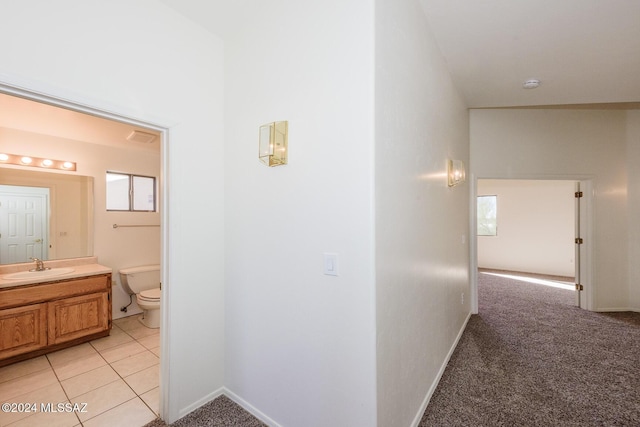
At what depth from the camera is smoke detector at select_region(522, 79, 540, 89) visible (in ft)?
9.58

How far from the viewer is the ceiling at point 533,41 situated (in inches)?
73.9

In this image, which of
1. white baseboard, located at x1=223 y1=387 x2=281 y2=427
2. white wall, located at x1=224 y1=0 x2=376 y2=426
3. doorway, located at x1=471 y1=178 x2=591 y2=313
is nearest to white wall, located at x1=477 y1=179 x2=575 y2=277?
doorway, located at x1=471 y1=178 x2=591 y2=313

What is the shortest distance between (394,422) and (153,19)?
2.86 metres

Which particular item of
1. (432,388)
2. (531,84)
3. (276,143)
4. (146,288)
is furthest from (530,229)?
(146,288)

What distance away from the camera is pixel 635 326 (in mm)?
3510

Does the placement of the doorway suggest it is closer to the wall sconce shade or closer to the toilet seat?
the wall sconce shade

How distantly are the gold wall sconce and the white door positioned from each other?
3.24m

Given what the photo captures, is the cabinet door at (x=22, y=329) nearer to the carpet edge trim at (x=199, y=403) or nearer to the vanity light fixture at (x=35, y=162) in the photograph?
the vanity light fixture at (x=35, y=162)

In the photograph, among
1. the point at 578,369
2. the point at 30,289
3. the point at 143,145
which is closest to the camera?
the point at 578,369

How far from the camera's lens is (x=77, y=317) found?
2.99m

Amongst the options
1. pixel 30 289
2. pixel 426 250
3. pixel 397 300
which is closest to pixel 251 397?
pixel 397 300

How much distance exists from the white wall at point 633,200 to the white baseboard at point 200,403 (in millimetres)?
5844

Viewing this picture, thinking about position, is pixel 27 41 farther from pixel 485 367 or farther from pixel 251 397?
pixel 485 367

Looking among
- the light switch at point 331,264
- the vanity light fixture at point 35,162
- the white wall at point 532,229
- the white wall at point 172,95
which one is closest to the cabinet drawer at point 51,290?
the vanity light fixture at point 35,162
